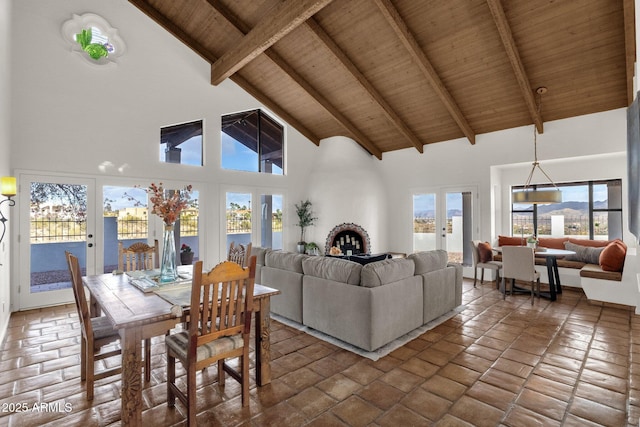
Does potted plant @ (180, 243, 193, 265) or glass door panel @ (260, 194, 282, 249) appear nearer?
potted plant @ (180, 243, 193, 265)

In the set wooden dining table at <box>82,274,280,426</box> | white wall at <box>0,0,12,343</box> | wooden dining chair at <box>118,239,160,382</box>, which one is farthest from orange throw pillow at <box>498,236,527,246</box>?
white wall at <box>0,0,12,343</box>

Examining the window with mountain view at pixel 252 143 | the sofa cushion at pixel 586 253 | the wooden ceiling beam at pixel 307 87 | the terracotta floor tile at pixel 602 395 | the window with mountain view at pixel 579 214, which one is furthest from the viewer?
the window with mountain view at pixel 252 143

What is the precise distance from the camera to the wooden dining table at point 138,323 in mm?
1907

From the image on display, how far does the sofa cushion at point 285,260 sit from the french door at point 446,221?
4.52m

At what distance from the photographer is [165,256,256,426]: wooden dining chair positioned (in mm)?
1979

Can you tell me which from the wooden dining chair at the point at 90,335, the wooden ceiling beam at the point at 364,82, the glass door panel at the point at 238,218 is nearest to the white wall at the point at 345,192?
the wooden ceiling beam at the point at 364,82

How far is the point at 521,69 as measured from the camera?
15.4ft

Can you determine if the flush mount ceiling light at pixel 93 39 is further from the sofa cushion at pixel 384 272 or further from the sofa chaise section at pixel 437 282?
the sofa chaise section at pixel 437 282

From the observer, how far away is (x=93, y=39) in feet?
16.6

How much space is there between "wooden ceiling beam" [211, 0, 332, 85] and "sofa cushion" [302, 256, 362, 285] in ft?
10.5

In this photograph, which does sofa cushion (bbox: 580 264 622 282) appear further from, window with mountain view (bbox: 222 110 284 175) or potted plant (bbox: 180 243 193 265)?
potted plant (bbox: 180 243 193 265)

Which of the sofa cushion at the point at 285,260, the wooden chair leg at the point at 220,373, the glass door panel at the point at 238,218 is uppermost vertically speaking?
the glass door panel at the point at 238,218

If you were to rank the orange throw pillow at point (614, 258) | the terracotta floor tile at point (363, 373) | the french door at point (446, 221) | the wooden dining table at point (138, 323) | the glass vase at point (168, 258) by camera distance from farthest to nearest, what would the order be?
1. the french door at point (446, 221)
2. the orange throw pillow at point (614, 258)
3. the glass vase at point (168, 258)
4. the terracotta floor tile at point (363, 373)
5. the wooden dining table at point (138, 323)

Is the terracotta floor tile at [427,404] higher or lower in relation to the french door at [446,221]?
lower
